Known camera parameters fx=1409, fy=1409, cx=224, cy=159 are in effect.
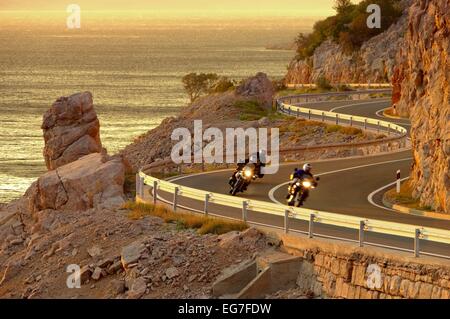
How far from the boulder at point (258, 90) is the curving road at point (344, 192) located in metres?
21.6

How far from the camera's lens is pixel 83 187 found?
37062 mm

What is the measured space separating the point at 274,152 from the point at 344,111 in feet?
74.9

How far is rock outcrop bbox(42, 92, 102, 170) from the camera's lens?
4950 centimetres

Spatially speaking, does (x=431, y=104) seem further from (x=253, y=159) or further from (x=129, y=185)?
(x=129, y=185)

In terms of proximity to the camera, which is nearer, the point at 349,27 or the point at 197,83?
the point at 349,27

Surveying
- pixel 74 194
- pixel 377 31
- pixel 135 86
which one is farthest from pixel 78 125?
pixel 135 86

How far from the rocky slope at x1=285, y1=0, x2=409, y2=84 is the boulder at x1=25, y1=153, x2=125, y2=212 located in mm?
49250

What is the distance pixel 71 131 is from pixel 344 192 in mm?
16483

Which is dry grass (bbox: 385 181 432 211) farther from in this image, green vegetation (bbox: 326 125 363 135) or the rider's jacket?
green vegetation (bbox: 326 125 363 135)

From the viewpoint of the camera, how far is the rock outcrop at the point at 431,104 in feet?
107

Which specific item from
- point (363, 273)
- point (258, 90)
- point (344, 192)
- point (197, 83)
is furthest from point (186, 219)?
point (197, 83)

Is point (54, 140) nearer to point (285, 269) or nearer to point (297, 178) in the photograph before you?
point (297, 178)

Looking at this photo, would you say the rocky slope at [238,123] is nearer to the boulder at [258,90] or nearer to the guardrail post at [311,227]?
the boulder at [258,90]

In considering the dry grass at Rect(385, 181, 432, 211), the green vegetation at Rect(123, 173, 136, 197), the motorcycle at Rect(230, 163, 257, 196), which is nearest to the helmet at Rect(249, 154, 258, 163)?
the motorcycle at Rect(230, 163, 257, 196)
